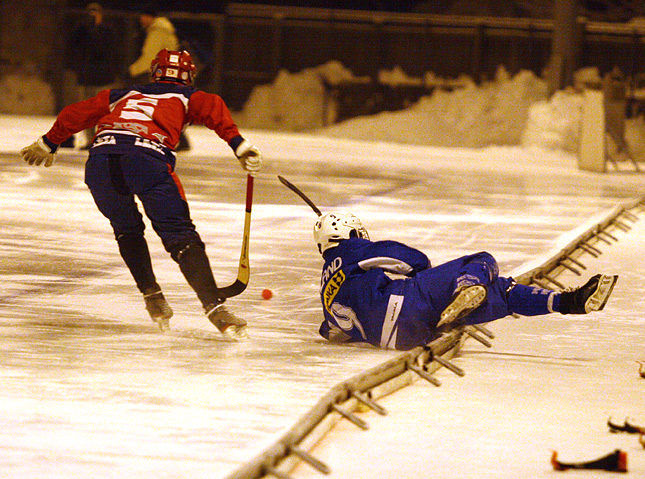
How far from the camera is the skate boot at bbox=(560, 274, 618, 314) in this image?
22.9 ft

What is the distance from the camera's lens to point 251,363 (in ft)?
21.6

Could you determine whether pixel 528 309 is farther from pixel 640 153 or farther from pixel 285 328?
pixel 640 153

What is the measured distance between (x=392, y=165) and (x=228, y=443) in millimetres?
16427

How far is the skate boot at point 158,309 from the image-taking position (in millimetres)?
7434

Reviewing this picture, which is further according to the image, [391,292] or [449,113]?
[449,113]

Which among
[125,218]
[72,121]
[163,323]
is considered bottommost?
[163,323]

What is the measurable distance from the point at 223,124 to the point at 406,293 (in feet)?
4.51

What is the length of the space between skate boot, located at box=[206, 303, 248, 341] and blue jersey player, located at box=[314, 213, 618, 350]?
43 cm

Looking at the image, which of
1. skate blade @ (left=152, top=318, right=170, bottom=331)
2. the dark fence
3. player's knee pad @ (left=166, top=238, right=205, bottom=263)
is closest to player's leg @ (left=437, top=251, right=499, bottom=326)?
player's knee pad @ (left=166, top=238, right=205, bottom=263)

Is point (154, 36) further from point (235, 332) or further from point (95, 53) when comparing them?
point (235, 332)

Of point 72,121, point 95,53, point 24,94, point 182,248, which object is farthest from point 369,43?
point 182,248

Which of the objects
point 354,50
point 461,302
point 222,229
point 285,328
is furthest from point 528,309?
point 354,50

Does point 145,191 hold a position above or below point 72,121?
below

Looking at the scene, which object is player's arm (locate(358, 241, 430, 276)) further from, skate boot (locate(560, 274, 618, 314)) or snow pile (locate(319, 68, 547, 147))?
snow pile (locate(319, 68, 547, 147))
